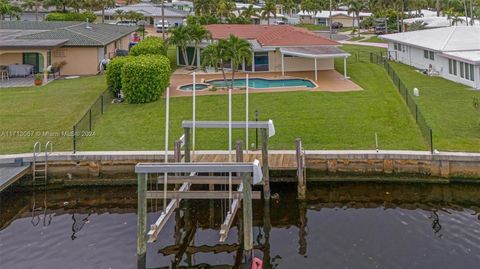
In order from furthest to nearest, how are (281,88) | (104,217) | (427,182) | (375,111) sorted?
(281,88) → (375,111) → (427,182) → (104,217)

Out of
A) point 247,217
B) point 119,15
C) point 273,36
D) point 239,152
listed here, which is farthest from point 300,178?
point 119,15

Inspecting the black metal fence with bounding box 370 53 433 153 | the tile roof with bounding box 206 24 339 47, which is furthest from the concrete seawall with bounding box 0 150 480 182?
the tile roof with bounding box 206 24 339 47

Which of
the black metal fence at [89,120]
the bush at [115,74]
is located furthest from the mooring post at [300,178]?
the bush at [115,74]

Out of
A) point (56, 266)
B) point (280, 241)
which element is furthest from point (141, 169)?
point (280, 241)

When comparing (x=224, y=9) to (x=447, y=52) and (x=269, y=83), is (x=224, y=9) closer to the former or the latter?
(x=269, y=83)

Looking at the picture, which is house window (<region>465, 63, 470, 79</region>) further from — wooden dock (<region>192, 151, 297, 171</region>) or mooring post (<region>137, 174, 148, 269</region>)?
mooring post (<region>137, 174, 148, 269</region>)

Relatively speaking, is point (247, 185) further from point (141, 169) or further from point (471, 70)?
point (471, 70)
